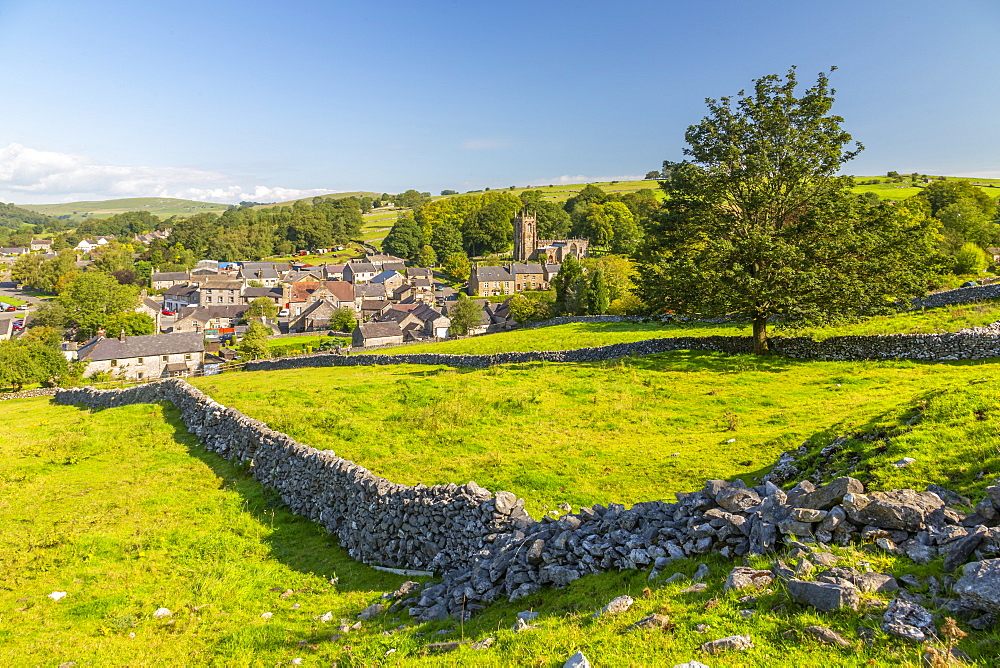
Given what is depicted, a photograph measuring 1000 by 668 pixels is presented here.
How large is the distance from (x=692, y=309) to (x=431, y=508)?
746 inches

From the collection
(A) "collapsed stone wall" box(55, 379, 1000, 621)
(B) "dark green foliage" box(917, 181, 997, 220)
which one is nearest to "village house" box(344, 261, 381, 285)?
(B) "dark green foliage" box(917, 181, 997, 220)

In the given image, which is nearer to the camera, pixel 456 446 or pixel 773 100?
pixel 456 446

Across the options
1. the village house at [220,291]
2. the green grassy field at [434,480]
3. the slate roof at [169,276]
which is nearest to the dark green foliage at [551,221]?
the village house at [220,291]

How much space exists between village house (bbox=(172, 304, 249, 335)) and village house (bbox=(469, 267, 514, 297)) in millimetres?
48914

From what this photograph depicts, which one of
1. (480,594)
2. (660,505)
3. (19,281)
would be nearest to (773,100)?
(660,505)

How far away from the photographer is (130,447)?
1911cm

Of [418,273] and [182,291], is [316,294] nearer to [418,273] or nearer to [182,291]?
[418,273]

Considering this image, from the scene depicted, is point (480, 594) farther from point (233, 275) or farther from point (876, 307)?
point (233, 275)

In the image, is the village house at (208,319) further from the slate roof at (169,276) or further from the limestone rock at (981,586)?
the limestone rock at (981,586)

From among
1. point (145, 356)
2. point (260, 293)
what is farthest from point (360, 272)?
point (145, 356)

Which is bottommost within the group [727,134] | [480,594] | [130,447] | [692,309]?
[130,447]

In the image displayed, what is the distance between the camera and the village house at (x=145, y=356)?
66.9 meters

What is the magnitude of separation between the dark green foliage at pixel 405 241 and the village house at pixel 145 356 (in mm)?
99577

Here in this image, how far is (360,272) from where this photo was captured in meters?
140
